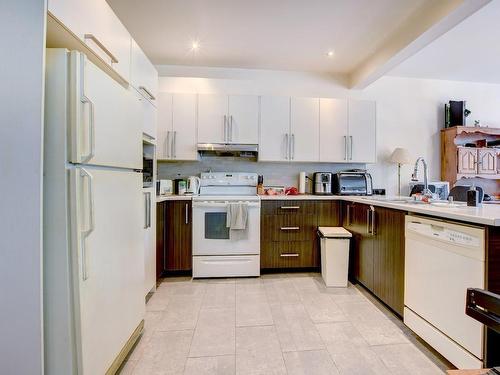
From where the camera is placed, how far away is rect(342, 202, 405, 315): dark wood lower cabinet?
1.97 m

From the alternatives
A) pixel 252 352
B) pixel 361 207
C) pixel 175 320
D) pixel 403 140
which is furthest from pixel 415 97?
pixel 175 320

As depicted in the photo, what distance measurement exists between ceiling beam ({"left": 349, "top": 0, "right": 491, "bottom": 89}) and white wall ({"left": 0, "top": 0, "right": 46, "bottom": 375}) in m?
2.68

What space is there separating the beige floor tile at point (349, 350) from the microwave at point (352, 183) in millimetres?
1752

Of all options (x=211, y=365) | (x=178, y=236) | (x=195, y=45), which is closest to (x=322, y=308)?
(x=211, y=365)

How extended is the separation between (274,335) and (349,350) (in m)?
0.51

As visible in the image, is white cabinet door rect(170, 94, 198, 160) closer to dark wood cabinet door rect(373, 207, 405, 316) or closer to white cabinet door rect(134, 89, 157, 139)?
white cabinet door rect(134, 89, 157, 139)

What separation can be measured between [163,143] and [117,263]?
2.07 metres

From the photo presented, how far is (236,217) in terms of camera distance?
2.83m

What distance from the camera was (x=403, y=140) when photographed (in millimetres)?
3832

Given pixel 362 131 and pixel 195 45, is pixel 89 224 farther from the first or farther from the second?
pixel 362 131

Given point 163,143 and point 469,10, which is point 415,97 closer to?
point 469,10

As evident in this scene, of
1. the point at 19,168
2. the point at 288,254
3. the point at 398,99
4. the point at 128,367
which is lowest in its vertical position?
the point at 128,367

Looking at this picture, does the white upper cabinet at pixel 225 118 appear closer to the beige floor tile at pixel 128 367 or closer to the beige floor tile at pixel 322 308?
the beige floor tile at pixel 322 308


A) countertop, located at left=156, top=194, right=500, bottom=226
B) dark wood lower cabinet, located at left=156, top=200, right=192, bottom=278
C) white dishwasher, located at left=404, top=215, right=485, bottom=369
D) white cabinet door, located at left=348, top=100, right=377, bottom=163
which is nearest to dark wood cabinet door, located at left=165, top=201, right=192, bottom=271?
dark wood lower cabinet, located at left=156, top=200, right=192, bottom=278
